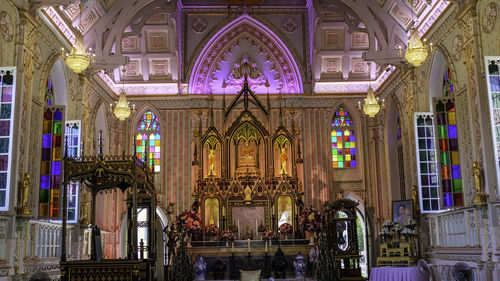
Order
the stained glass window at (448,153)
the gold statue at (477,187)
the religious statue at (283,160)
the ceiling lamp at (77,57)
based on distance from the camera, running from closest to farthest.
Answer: the gold statue at (477,187) < the ceiling lamp at (77,57) < the stained glass window at (448,153) < the religious statue at (283,160)

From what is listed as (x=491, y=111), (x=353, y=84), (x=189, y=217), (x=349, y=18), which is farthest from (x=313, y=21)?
(x=491, y=111)

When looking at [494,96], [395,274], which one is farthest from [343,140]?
[395,274]

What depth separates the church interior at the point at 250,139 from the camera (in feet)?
45.2

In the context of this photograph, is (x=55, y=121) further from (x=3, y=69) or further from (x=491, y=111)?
(x=491, y=111)

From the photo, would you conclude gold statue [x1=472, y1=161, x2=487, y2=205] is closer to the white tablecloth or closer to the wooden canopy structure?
the white tablecloth

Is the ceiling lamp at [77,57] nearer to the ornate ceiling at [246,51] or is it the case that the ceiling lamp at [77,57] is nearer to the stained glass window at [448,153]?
the ornate ceiling at [246,51]

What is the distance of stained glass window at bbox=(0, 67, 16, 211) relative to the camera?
512 inches

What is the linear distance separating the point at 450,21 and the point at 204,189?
1180cm

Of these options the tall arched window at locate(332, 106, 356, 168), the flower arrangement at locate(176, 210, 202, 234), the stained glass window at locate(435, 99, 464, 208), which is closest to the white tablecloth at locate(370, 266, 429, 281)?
the stained glass window at locate(435, 99, 464, 208)

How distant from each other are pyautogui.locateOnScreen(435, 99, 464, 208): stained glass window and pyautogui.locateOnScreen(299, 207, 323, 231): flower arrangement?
5396 mm

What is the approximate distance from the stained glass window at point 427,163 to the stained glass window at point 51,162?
11.6 m

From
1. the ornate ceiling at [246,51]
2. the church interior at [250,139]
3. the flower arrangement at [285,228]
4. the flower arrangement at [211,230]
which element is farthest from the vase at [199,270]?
the ornate ceiling at [246,51]

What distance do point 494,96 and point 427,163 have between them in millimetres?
4653

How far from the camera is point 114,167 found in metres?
14.3
